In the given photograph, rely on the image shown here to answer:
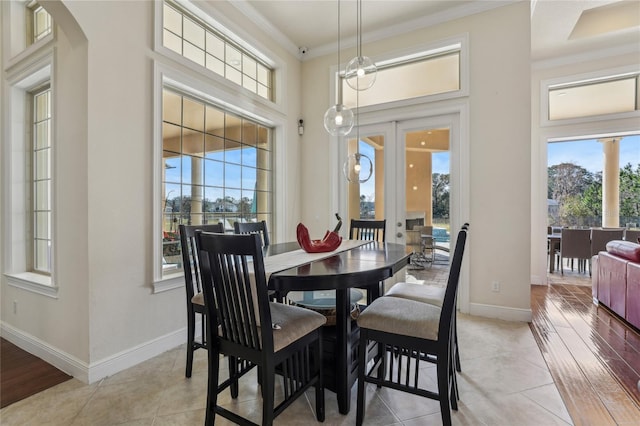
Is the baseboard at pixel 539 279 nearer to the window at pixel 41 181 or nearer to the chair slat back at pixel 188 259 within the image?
the chair slat back at pixel 188 259

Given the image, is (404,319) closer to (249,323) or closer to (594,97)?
(249,323)

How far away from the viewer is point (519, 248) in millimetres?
3318

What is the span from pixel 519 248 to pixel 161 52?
3845mm

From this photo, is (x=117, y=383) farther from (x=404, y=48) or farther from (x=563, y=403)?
(x=404, y=48)

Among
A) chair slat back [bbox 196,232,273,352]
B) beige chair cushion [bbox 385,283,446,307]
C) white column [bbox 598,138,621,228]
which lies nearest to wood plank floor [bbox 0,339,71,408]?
chair slat back [bbox 196,232,273,352]

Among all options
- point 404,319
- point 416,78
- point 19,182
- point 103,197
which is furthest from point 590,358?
point 19,182

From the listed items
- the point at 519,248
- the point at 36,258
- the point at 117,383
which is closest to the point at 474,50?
the point at 519,248

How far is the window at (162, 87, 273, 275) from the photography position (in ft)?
9.44

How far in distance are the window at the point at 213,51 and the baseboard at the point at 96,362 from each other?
2.52 meters

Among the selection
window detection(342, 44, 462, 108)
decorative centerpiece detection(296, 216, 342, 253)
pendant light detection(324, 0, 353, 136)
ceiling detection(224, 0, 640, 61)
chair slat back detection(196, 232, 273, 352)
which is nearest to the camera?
chair slat back detection(196, 232, 273, 352)

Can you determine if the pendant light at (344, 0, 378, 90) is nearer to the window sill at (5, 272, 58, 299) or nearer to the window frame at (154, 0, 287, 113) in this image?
the window frame at (154, 0, 287, 113)

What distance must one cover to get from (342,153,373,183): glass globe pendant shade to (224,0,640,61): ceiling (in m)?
1.75

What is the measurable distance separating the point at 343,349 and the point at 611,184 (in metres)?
6.75

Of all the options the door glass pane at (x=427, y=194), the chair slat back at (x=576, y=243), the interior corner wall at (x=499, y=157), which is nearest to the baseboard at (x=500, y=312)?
the interior corner wall at (x=499, y=157)
